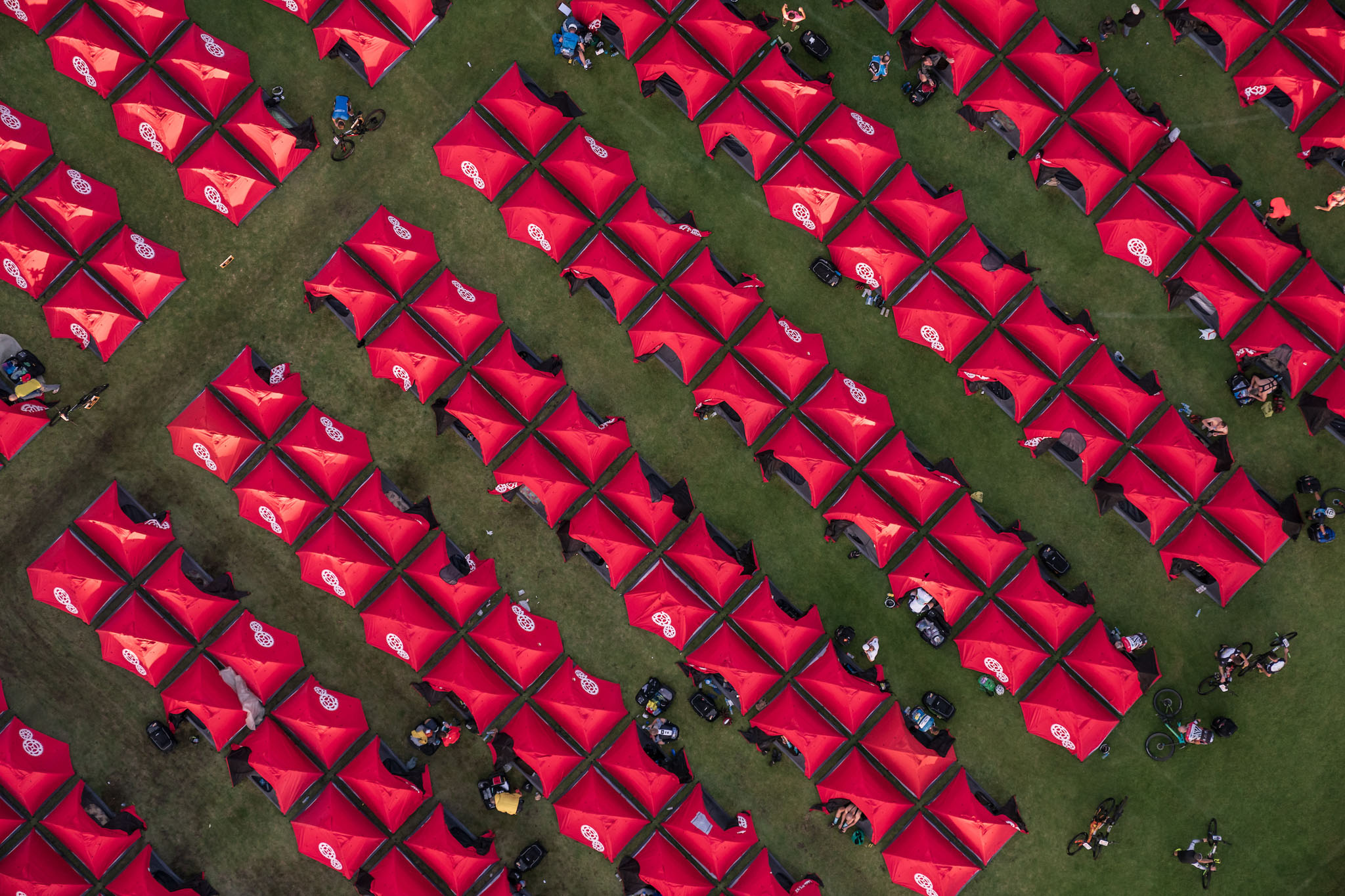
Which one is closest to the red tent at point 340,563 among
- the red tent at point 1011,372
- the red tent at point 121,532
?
the red tent at point 121,532

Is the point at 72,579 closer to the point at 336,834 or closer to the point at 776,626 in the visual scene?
the point at 336,834

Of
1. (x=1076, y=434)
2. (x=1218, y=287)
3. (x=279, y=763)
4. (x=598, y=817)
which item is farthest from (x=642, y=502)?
(x=1218, y=287)

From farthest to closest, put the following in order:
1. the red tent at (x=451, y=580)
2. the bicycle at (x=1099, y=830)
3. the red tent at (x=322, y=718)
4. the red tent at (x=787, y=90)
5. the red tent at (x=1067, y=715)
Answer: the bicycle at (x=1099, y=830) → the red tent at (x=451, y=580) → the red tent at (x=322, y=718) → the red tent at (x=787, y=90) → the red tent at (x=1067, y=715)

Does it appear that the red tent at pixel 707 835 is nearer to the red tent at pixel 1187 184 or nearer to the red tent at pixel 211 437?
the red tent at pixel 211 437

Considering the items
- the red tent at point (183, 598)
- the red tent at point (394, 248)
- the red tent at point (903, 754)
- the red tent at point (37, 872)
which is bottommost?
the red tent at point (37, 872)

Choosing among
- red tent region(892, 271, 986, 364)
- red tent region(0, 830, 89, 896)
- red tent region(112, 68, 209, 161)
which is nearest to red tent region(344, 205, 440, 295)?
red tent region(112, 68, 209, 161)

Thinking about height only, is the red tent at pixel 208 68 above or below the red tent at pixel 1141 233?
below
